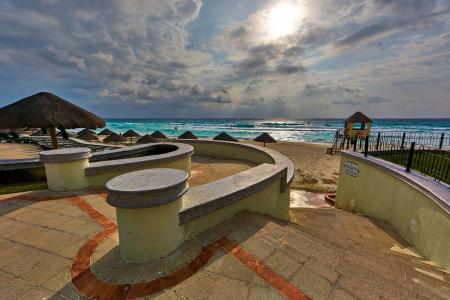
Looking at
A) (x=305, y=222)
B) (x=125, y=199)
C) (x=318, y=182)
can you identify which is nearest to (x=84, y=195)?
(x=125, y=199)

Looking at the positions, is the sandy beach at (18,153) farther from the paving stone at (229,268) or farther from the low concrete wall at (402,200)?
the low concrete wall at (402,200)

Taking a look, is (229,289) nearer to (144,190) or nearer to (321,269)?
(321,269)

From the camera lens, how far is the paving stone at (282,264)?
2420mm

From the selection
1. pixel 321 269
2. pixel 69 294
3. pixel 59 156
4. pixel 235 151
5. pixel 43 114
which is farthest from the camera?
pixel 235 151

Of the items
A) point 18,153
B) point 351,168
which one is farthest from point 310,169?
point 18,153

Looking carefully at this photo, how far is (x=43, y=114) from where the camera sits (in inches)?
233

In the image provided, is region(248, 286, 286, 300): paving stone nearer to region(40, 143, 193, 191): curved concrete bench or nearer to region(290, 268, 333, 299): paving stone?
region(290, 268, 333, 299): paving stone

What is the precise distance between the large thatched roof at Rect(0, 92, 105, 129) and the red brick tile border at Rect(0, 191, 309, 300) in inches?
188

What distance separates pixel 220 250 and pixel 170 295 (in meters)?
0.84

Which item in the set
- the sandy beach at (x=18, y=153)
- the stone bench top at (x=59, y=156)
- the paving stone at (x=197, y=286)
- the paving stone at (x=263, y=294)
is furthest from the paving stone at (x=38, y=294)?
the sandy beach at (x=18, y=153)

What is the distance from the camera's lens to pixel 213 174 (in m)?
6.98

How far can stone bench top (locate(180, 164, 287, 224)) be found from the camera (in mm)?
2848

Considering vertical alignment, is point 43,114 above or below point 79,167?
above

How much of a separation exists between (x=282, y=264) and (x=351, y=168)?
7669 millimetres
